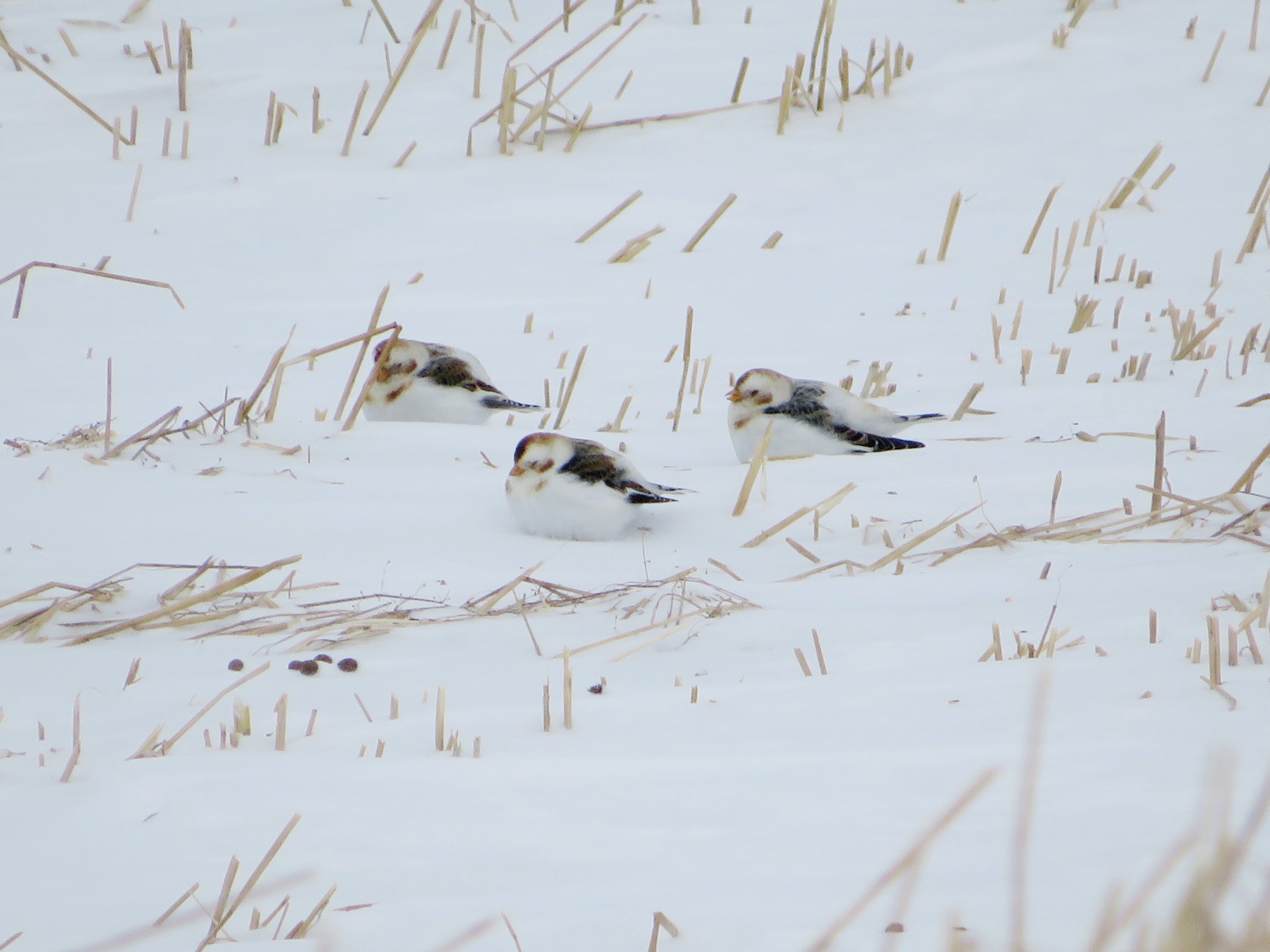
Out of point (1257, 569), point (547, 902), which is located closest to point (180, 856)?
point (547, 902)

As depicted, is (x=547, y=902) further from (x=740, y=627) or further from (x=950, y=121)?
(x=950, y=121)

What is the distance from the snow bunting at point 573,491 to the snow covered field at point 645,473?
0.09 metres

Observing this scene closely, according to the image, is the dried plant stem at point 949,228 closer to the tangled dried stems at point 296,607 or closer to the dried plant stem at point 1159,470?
the dried plant stem at point 1159,470

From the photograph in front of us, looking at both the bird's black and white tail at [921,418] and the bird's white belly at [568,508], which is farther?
the bird's black and white tail at [921,418]

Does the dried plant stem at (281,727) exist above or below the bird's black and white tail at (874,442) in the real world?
below

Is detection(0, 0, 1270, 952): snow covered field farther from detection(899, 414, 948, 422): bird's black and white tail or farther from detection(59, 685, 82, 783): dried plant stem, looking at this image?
detection(899, 414, 948, 422): bird's black and white tail

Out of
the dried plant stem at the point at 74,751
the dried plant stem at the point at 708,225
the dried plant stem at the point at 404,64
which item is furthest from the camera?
the dried plant stem at the point at 404,64

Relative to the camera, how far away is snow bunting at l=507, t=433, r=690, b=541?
4469 millimetres

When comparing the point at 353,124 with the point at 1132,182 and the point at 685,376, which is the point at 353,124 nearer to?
the point at 685,376

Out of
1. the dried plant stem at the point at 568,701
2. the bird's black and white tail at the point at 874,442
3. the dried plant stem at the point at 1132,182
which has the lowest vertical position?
the dried plant stem at the point at 568,701

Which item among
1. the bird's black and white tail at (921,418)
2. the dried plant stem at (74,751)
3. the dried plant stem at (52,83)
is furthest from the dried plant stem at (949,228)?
the dried plant stem at (74,751)

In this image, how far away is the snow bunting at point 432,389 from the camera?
644cm

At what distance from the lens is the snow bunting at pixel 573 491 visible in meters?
4.47

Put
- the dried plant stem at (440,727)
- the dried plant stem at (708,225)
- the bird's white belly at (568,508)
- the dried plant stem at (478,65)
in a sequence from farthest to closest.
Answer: the dried plant stem at (478,65) → the dried plant stem at (708,225) → the bird's white belly at (568,508) → the dried plant stem at (440,727)
